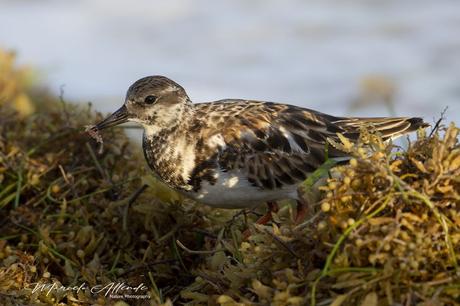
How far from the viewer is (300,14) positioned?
10719 mm

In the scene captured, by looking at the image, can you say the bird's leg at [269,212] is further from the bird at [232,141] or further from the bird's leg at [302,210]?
the bird's leg at [302,210]

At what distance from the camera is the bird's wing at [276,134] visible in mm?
3811

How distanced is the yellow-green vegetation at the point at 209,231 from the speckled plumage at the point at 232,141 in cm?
17

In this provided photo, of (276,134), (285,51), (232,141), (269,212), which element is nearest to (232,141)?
(232,141)

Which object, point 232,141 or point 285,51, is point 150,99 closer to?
point 232,141

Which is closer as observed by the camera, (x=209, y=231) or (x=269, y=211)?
(x=209, y=231)

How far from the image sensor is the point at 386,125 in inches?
162

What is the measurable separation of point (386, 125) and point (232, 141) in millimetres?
790

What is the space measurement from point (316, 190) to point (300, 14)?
8.18 metres

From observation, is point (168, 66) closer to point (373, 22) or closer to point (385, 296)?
point (373, 22)

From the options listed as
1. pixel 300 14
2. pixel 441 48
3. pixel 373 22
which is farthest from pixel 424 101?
pixel 300 14

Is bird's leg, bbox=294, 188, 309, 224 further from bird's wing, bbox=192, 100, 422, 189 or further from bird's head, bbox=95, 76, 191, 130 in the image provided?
bird's head, bbox=95, 76, 191, 130

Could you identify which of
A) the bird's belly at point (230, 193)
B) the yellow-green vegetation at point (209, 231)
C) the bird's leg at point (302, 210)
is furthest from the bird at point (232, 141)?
the bird's leg at point (302, 210)

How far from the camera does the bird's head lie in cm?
400
